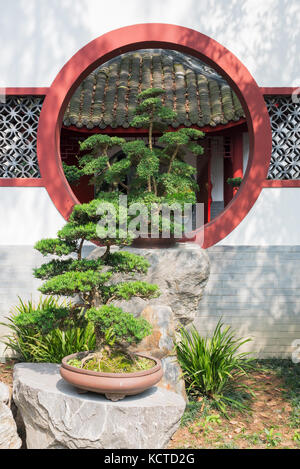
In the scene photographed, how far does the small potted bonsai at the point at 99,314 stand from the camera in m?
3.13

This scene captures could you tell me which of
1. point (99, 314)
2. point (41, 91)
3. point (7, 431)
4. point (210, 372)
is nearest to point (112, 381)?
point (99, 314)

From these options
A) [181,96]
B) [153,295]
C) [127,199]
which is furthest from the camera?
[181,96]

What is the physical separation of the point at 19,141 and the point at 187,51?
2095 mm

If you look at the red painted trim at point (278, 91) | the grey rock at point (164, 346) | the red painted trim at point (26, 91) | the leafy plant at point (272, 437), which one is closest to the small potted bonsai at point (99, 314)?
the grey rock at point (164, 346)

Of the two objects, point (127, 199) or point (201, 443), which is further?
point (127, 199)

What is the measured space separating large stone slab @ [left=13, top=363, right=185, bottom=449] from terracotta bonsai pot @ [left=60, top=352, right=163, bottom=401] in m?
0.07

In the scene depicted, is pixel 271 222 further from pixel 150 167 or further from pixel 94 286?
pixel 94 286

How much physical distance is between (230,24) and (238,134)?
2.91 metres

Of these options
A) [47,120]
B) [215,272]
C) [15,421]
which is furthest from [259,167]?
[15,421]

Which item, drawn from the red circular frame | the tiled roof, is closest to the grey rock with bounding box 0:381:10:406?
the red circular frame

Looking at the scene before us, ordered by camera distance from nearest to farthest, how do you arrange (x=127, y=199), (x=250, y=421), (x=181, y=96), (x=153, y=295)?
(x=153, y=295) → (x=250, y=421) → (x=127, y=199) → (x=181, y=96)

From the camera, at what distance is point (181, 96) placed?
7527 mm

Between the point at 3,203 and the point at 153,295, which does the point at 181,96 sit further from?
the point at 153,295

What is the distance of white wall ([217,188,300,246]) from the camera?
524 cm
